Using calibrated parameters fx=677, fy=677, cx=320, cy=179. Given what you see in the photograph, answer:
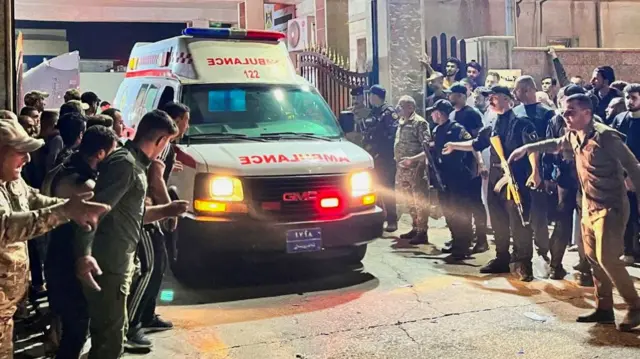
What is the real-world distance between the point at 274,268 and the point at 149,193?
8.70 ft

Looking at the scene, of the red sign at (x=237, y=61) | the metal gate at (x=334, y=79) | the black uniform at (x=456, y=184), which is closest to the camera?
the red sign at (x=237, y=61)

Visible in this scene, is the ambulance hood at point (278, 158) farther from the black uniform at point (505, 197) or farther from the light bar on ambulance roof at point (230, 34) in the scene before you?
the light bar on ambulance roof at point (230, 34)

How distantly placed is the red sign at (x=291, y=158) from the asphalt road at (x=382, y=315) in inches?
48.0

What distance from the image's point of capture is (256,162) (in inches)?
241

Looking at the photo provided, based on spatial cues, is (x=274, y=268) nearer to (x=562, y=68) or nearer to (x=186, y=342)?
(x=186, y=342)

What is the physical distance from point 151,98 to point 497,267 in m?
4.22

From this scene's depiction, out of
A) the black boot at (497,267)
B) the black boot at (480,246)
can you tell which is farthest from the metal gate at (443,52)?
the black boot at (497,267)

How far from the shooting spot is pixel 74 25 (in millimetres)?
20953

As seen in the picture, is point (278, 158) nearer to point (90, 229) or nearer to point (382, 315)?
point (382, 315)

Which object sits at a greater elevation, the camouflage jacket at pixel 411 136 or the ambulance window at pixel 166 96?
the ambulance window at pixel 166 96

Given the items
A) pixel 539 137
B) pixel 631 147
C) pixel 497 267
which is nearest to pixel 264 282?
pixel 497 267

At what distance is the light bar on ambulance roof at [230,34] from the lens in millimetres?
7422

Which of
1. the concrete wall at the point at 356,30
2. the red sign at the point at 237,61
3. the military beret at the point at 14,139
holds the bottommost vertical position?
the military beret at the point at 14,139

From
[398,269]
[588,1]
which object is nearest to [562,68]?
[588,1]
